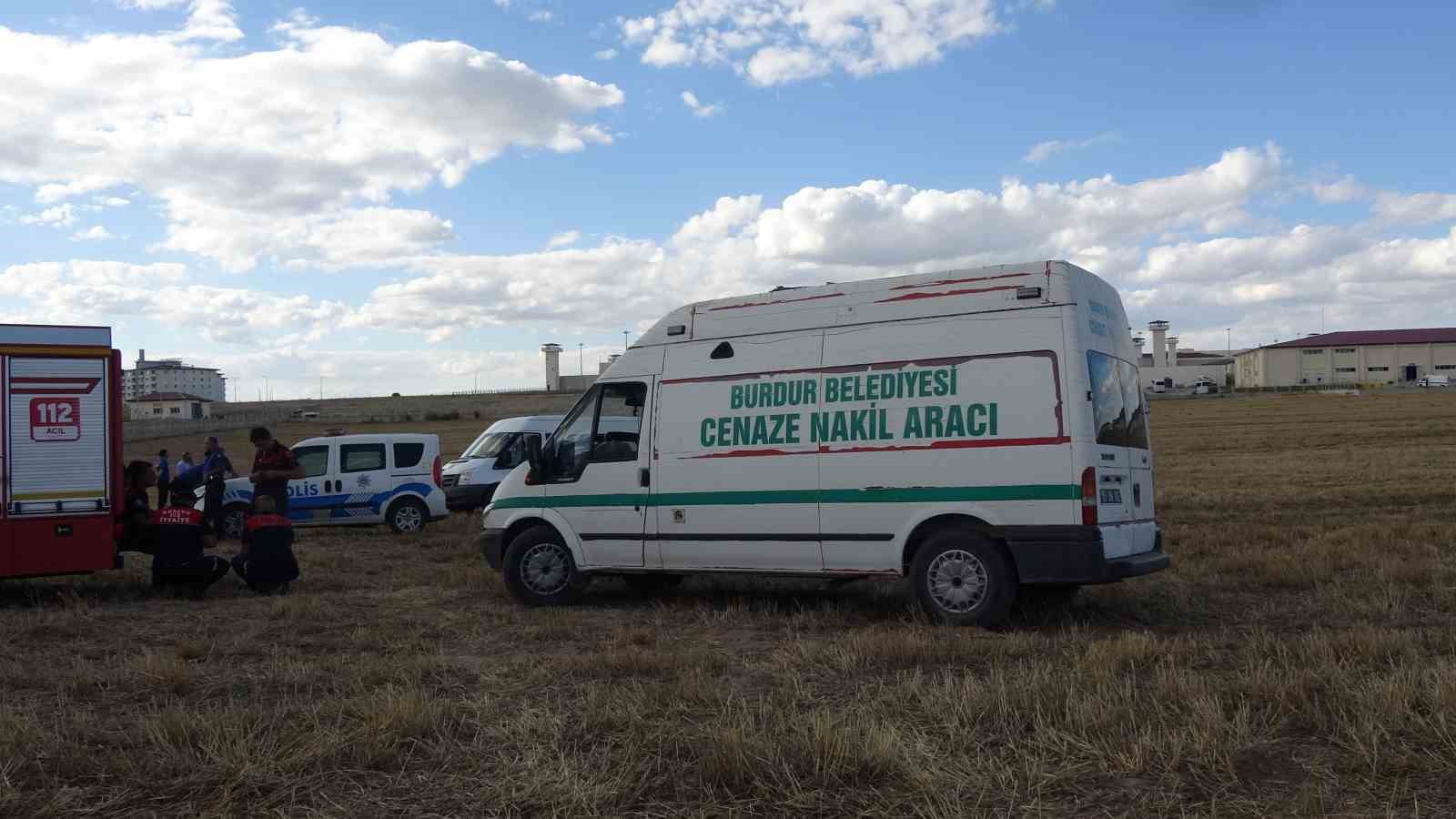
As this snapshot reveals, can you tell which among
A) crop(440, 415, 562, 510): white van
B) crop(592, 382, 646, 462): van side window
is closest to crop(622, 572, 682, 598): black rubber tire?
crop(592, 382, 646, 462): van side window

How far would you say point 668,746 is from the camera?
5148 mm

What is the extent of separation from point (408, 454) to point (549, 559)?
368 inches

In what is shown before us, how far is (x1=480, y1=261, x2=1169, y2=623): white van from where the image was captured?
8281 mm

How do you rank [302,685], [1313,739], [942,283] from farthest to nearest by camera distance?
[942,283] < [302,685] < [1313,739]

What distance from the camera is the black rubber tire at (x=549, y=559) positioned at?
10211mm

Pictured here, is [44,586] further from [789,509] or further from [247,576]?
[789,509]

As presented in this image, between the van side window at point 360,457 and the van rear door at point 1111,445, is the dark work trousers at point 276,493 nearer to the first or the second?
the van side window at point 360,457

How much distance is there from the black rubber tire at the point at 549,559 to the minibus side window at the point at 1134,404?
15.0 ft

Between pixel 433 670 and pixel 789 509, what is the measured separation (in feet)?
10.6

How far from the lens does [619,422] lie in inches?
399

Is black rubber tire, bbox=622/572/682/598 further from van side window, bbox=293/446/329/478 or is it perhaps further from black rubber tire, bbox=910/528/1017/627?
van side window, bbox=293/446/329/478

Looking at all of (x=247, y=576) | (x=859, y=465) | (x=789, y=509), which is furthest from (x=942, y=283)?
(x=247, y=576)

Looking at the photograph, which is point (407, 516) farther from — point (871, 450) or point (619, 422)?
point (871, 450)

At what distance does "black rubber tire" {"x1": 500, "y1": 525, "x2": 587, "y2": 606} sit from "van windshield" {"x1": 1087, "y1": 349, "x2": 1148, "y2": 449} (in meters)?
4.43
